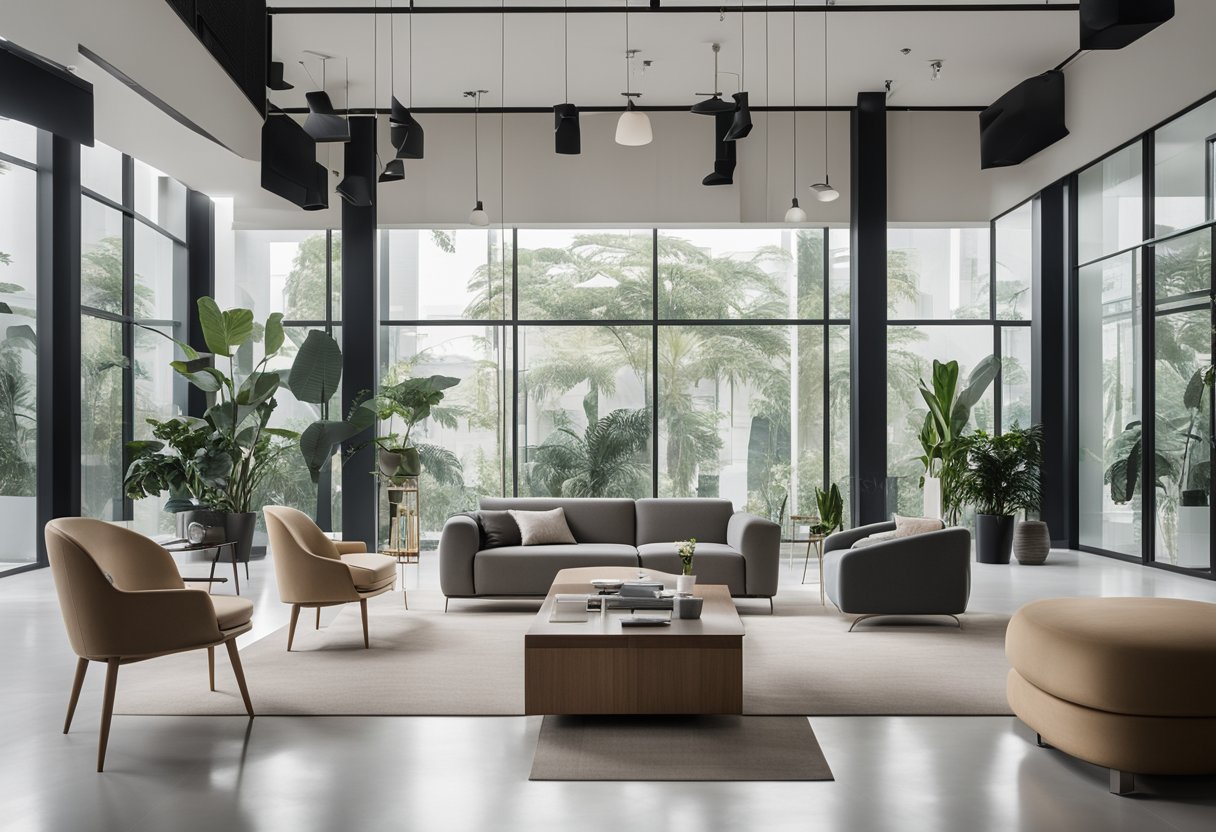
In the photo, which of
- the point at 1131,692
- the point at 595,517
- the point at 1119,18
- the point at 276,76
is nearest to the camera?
the point at 1131,692

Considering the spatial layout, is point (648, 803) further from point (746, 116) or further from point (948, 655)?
point (746, 116)

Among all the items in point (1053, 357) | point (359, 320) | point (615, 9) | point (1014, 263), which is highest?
point (615, 9)

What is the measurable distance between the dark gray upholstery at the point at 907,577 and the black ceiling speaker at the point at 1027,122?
309cm

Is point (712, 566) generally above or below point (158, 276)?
below

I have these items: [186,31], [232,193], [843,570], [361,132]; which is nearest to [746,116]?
[843,570]

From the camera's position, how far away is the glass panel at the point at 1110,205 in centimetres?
880

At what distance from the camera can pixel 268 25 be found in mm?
7711

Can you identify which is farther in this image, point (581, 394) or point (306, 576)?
point (581, 394)

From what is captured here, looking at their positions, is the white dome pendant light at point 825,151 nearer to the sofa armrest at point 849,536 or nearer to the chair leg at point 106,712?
the sofa armrest at point 849,536

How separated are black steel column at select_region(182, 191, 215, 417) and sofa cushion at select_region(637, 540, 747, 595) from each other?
5926mm

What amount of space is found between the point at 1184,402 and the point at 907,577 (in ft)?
12.2

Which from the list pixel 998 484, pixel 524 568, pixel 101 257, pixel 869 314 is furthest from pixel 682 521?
pixel 101 257

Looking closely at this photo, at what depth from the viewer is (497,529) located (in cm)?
723

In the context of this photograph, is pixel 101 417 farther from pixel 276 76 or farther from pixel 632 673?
pixel 632 673
